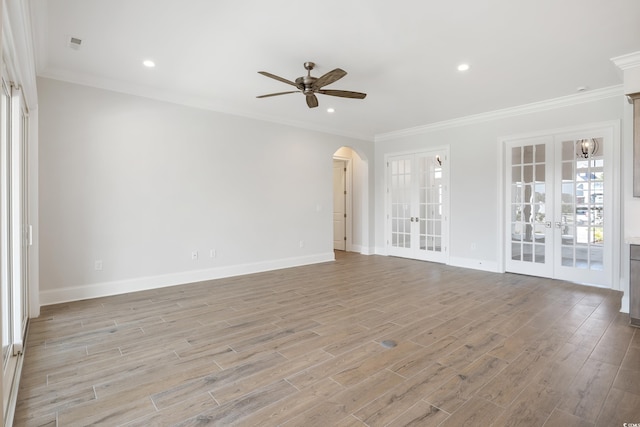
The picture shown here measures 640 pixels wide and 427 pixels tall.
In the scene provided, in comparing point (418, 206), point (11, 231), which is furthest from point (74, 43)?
point (418, 206)

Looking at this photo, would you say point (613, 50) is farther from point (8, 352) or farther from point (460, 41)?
point (8, 352)

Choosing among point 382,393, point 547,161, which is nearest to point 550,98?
point 547,161

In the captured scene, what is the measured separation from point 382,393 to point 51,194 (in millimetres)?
4423

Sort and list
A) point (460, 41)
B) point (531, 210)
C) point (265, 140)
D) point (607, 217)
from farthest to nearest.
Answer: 1. point (265, 140)
2. point (531, 210)
3. point (607, 217)
4. point (460, 41)

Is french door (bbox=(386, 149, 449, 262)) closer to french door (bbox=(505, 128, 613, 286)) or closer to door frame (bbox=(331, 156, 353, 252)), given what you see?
door frame (bbox=(331, 156, 353, 252))

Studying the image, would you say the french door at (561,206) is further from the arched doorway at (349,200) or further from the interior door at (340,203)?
the interior door at (340,203)

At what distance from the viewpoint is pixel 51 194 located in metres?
4.07

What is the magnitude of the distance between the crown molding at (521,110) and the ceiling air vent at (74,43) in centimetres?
577

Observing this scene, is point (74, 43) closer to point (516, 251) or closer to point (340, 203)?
point (340, 203)

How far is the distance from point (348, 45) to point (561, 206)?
168 inches

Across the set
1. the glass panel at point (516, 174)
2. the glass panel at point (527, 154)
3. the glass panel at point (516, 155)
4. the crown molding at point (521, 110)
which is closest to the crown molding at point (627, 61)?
the crown molding at point (521, 110)

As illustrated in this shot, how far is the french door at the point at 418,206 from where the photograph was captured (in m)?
6.74

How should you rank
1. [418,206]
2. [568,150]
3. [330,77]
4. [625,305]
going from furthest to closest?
[418,206], [568,150], [625,305], [330,77]

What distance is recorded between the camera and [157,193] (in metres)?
4.84
